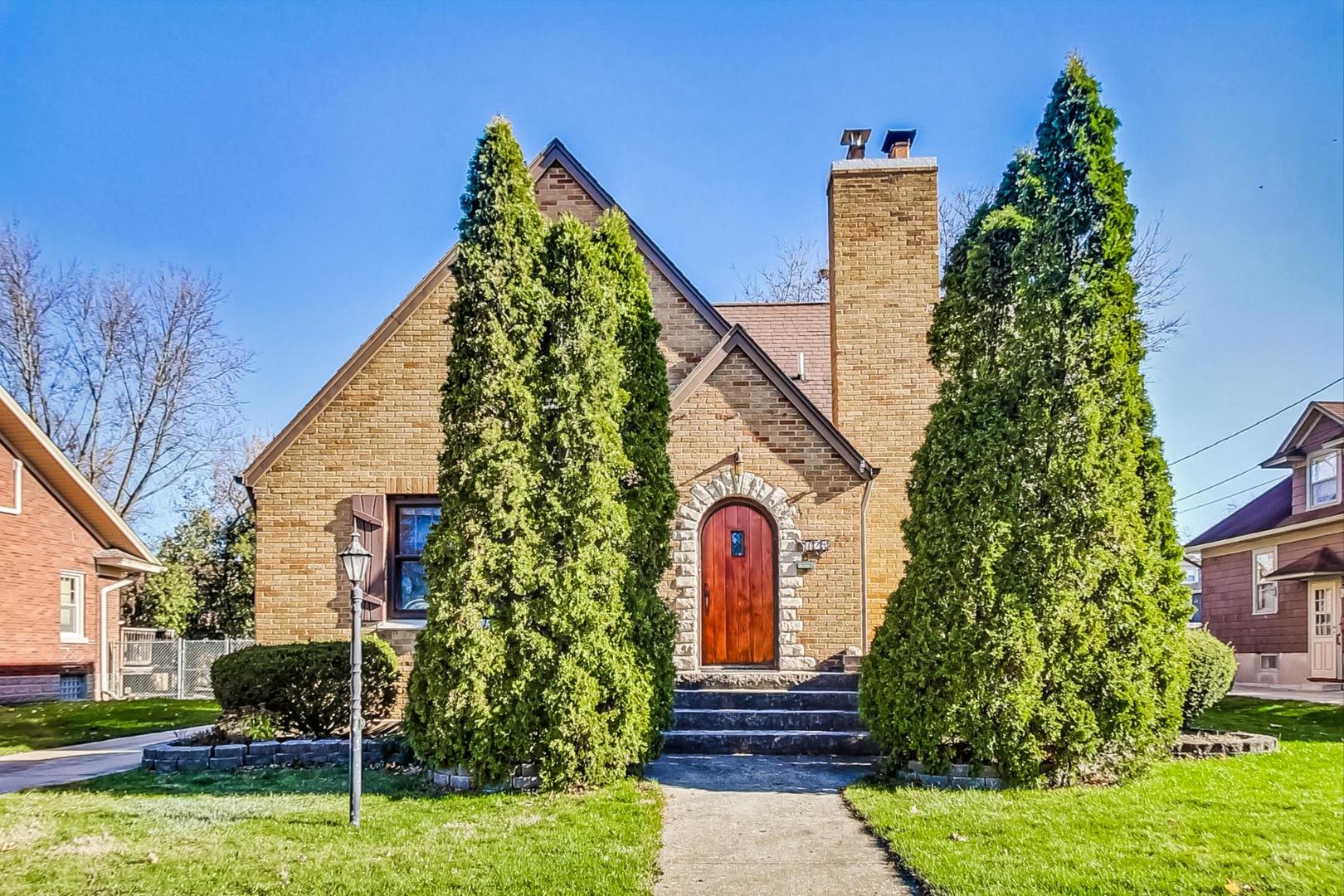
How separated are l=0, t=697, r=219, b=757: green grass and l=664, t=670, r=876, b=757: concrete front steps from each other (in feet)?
25.1

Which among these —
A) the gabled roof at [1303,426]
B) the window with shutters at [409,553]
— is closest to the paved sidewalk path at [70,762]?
the window with shutters at [409,553]

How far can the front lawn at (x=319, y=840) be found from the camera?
4652 millimetres

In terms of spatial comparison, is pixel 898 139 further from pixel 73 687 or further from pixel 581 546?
pixel 73 687

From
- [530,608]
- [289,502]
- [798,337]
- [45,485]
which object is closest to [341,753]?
[530,608]

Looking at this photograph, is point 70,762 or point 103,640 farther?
point 103,640

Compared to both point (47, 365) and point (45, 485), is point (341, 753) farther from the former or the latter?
point (47, 365)

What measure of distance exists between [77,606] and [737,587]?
578 inches

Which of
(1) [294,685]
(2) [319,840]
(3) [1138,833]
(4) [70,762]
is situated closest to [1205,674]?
(3) [1138,833]

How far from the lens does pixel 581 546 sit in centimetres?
702

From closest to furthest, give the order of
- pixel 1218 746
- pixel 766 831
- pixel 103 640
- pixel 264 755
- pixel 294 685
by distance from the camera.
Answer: pixel 766 831
pixel 264 755
pixel 1218 746
pixel 294 685
pixel 103 640

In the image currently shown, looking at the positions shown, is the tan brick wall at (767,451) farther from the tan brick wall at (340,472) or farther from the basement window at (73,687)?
the basement window at (73,687)

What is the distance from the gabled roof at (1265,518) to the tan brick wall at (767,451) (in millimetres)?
13251

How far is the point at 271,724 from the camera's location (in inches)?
327

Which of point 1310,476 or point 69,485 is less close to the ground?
point 1310,476
